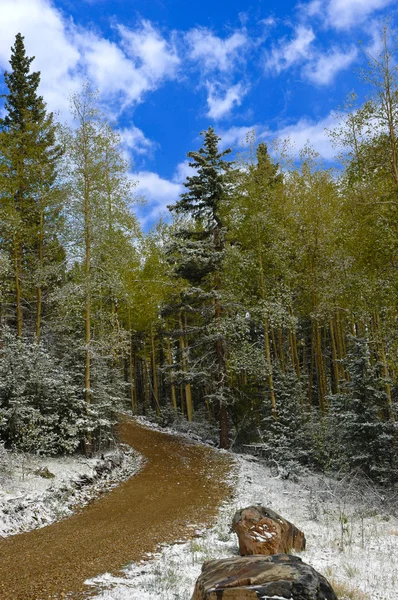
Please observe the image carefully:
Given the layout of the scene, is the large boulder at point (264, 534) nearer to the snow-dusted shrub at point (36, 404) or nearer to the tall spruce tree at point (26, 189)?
the snow-dusted shrub at point (36, 404)

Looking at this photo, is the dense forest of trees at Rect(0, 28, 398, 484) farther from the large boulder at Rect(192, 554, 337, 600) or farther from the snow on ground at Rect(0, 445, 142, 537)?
the large boulder at Rect(192, 554, 337, 600)

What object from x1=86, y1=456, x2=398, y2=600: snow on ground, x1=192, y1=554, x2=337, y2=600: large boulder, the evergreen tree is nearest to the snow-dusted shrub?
x1=86, y1=456, x2=398, y2=600: snow on ground

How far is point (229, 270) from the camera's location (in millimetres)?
16125

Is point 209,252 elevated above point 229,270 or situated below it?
above

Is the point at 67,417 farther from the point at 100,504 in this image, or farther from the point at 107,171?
the point at 107,171

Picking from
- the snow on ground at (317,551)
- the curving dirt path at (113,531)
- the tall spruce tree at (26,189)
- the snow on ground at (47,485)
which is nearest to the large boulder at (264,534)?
the snow on ground at (317,551)

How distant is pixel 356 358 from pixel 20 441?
973 cm

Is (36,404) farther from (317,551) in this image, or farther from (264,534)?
(317,551)

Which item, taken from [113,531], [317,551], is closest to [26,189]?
[113,531]

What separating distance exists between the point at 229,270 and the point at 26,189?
28.6 feet

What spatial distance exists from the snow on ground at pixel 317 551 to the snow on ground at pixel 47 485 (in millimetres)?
3282

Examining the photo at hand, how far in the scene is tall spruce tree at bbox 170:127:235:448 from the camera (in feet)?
54.3

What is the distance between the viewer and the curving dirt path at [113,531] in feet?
17.1

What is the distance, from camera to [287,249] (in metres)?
15.7
